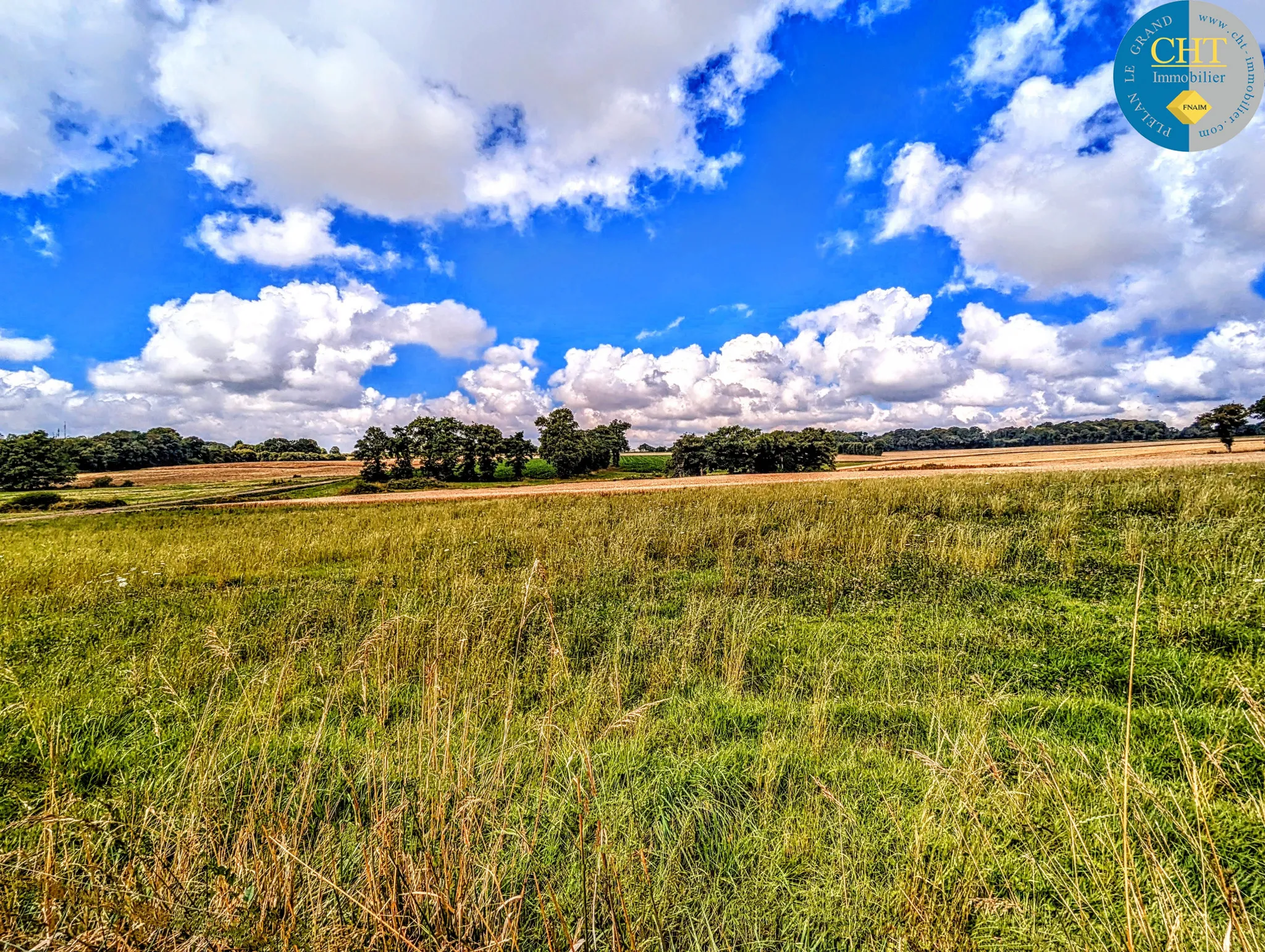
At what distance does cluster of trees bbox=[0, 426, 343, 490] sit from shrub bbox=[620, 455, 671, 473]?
7140 cm

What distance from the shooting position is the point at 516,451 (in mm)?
83500

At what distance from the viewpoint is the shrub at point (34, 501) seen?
40188 mm

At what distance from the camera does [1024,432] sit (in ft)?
436

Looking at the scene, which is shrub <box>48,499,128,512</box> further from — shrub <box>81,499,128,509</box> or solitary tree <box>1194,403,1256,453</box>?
solitary tree <box>1194,403,1256,453</box>

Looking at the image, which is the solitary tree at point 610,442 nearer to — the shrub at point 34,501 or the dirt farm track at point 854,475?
the dirt farm track at point 854,475

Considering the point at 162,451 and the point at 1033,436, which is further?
the point at 1033,436

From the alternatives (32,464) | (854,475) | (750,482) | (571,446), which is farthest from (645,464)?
(32,464)

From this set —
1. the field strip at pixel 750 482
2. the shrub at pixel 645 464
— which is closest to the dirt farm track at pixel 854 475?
the field strip at pixel 750 482

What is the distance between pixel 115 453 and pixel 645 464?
328 ft

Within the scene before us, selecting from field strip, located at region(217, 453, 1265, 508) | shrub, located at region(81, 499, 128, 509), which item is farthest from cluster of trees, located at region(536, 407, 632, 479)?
shrub, located at region(81, 499, 128, 509)

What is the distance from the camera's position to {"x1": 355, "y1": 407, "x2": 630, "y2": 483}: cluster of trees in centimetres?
7725

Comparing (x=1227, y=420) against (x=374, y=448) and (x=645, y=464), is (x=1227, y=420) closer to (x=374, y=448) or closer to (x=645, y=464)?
(x=645, y=464)

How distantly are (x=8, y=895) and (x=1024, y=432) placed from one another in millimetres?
171493

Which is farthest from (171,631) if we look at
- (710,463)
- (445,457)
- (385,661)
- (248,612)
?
(710,463)
